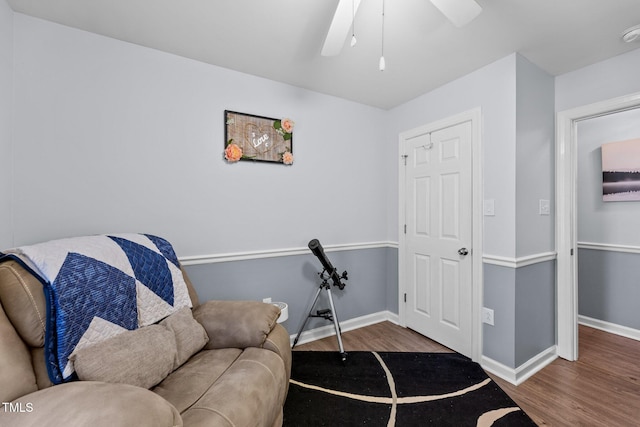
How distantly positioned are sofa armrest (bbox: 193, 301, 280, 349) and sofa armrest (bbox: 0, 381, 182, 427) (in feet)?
2.25

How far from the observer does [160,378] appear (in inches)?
47.1

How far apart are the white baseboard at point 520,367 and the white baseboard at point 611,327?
42.2 inches

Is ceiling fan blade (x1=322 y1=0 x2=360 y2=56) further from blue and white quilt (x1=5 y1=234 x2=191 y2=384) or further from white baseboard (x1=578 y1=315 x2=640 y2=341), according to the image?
white baseboard (x1=578 y1=315 x2=640 y2=341)

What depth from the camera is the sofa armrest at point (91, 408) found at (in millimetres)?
701

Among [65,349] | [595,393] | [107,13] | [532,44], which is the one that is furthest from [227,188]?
[595,393]

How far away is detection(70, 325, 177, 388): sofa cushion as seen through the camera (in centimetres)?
106

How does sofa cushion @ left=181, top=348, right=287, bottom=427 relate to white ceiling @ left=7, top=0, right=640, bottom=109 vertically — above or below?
below

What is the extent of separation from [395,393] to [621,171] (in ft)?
10.3

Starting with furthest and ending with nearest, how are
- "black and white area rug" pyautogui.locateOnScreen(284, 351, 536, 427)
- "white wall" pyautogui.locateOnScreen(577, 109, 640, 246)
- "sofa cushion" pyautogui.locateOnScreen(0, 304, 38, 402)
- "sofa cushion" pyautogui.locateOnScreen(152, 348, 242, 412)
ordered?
"white wall" pyautogui.locateOnScreen(577, 109, 640, 246)
"black and white area rug" pyautogui.locateOnScreen(284, 351, 536, 427)
"sofa cushion" pyautogui.locateOnScreen(152, 348, 242, 412)
"sofa cushion" pyautogui.locateOnScreen(0, 304, 38, 402)

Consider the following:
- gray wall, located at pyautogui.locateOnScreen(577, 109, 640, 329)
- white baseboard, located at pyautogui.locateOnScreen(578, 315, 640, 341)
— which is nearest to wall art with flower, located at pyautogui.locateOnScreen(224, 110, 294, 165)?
gray wall, located at pyautogui.locateOnScreen(577, 109, 640, 329)

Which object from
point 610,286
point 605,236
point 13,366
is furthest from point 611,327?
point 13,366

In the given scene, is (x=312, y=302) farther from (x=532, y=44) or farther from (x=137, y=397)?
(x=532, y=44)

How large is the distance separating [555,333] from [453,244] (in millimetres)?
1111

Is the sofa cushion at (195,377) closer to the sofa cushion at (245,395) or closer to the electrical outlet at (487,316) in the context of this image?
the sofa cushion at (245,395)
